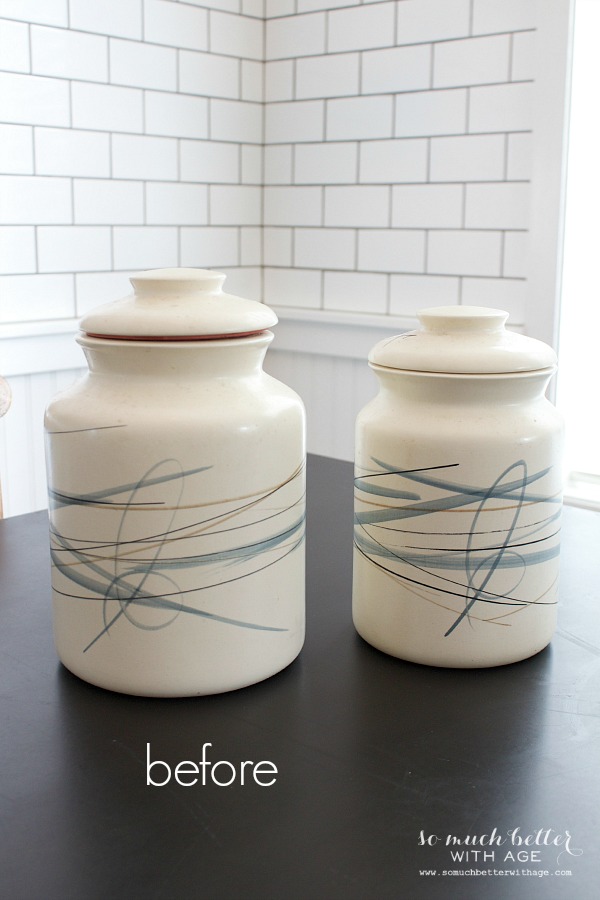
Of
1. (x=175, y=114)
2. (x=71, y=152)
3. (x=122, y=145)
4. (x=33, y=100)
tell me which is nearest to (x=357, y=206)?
(x=175, y=114)

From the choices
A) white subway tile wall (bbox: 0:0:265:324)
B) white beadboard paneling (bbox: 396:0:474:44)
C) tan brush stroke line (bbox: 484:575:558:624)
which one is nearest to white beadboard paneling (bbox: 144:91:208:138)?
white subway tile wall (bbox: 0:0:265:324)

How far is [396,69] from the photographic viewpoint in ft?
8.01

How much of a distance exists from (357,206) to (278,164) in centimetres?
34

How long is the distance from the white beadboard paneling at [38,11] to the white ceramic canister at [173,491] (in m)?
1.74

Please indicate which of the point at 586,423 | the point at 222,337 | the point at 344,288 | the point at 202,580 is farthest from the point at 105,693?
the point at 344,288

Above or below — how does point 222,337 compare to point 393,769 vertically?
above

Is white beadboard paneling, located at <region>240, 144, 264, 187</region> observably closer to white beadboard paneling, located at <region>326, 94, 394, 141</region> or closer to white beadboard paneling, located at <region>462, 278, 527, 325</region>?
white beadboard paneling, located at <region>326, 94, 394, 141</region>

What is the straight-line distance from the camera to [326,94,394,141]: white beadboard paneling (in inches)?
97.9

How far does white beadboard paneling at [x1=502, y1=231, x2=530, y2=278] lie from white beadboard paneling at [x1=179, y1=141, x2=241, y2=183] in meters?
0.86

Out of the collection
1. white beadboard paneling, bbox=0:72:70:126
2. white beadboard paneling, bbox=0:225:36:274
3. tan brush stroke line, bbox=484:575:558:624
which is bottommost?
tan brush stroke line, bbox=484:575:558:624

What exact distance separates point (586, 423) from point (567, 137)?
25.8 inches

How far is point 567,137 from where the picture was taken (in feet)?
7.07

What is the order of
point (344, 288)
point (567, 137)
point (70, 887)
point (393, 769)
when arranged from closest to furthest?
point (70, 887) → point (393, 769) → point (567, 137) → point (344, 288)

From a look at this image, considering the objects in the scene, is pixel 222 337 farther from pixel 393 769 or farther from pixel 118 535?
pixel 393 769
